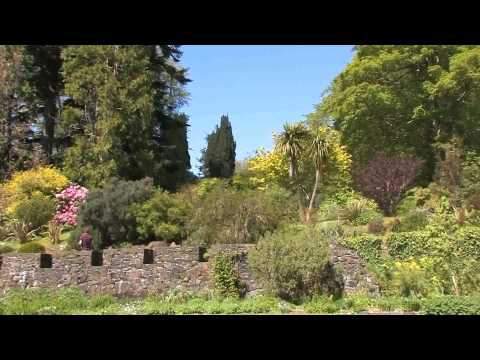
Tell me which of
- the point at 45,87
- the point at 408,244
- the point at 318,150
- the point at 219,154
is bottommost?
the point at 408,244

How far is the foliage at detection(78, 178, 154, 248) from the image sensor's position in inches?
797

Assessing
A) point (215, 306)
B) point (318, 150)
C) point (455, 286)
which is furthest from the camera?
point (318, 150)

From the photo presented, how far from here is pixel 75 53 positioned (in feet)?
93.4

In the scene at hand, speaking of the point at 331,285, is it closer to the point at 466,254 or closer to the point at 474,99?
the point at 466,254

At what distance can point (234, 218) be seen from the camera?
17.0 metres

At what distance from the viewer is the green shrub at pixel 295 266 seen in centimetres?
1242

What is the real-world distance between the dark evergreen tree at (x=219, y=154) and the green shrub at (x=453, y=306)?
27.9 meters

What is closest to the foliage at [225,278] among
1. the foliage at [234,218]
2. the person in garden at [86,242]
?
the foliage at [234,218]

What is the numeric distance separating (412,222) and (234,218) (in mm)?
5179

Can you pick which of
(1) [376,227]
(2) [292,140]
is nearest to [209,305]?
(1) [376,227]

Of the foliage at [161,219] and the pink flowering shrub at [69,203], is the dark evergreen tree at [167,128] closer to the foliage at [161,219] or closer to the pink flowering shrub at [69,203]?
the pink flowering shrub at [69,203]

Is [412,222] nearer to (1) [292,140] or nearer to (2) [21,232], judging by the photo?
(1) [292,140]

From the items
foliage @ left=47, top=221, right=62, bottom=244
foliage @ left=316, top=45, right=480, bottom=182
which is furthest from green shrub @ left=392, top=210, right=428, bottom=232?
foliage @ left=47, top=221, right=62, bottom=244

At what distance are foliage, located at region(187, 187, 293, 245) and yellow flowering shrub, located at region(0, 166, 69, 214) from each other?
933cm
